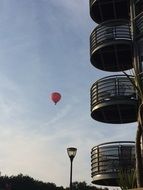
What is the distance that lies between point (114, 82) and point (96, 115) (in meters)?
3.12

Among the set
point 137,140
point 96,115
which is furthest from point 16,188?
point 137,140

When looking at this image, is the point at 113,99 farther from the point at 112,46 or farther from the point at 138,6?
the point at 138,6

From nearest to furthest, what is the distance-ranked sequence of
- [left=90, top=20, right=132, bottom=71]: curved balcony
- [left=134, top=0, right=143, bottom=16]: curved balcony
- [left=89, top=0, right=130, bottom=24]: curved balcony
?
[left=90, top=20, right=132, bottom=71]: curved balcony
[left=134, top=0, right=143, bottom=16]: curved balcony
[left=89, top=0, right=130, bottom=24]: curved balcony

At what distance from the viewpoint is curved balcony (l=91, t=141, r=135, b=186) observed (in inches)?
949

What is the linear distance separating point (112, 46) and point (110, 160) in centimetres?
701

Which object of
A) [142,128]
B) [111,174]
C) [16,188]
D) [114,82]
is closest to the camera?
[142,128]

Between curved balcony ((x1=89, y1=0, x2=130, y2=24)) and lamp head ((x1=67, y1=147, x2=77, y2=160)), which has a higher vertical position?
curved balcony ((x1=89, y1=0, x2=130, y2=24))

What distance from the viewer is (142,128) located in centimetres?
1482

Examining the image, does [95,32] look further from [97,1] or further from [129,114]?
[129,114]

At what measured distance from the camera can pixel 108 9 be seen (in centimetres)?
3050

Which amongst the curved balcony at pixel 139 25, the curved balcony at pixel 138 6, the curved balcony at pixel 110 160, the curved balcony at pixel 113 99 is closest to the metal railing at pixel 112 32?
the curved balcony at pixel 139 25

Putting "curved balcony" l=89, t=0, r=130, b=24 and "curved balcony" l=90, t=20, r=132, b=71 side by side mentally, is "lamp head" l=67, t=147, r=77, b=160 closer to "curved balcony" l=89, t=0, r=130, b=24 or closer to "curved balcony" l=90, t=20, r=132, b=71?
"curved balcony" l=90, t=20, r=132, b=71

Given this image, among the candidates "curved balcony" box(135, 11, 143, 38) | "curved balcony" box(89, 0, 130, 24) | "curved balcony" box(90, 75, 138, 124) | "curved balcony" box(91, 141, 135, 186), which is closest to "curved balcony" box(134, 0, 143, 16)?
"curved balcony" box(135, 11, 143, 38)

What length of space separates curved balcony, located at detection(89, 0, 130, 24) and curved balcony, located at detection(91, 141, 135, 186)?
943 cm
